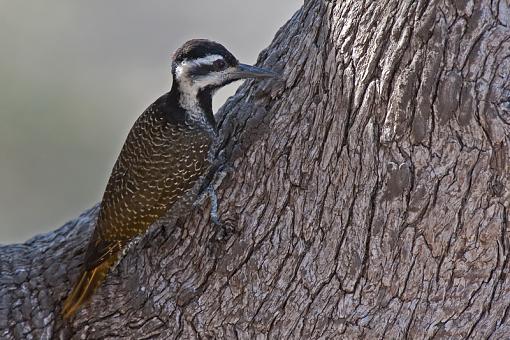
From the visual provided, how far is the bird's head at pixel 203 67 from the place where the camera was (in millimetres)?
4898

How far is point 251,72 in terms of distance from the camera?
4.67 metres

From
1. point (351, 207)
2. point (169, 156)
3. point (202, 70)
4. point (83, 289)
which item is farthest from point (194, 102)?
point (351, 207)

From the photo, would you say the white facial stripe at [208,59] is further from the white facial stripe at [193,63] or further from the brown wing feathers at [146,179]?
the brown wing feathers at [146,179]

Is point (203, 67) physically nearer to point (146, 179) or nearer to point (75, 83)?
point (146, 179)

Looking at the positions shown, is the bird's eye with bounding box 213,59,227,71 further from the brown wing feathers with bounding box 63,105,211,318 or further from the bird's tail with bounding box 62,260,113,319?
the bird's tail with bounding box 62,260,113,319

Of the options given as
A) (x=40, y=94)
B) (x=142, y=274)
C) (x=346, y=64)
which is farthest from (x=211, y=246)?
(x=40, y=94)

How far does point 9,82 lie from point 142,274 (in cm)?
537

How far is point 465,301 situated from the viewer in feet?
13.4

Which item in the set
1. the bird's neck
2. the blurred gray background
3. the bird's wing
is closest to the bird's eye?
the bird's neck

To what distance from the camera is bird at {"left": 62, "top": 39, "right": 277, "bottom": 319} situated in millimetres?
4832

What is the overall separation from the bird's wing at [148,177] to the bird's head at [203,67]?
22cm

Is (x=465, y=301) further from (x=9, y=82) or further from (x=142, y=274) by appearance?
(x=9, y=82)

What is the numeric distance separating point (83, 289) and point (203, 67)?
118 cm

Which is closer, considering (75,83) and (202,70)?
(202,70)
